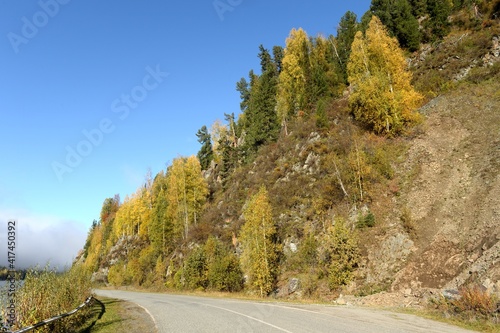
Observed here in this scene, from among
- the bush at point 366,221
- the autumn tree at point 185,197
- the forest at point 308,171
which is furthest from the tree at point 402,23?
the autumn tree at point 185,197

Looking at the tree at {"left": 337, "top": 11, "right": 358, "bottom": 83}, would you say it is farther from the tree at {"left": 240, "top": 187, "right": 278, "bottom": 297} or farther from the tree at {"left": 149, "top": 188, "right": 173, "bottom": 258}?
the tree at {"left": 149, "top": 188, "right": 173, "bottom": 258}

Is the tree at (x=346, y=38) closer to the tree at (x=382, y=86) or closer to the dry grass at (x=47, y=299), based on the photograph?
the tree at (x=382, y=86)

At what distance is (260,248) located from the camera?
3147cm

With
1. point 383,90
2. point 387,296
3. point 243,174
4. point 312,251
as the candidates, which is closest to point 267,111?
point 243,174

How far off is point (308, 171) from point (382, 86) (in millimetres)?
13717

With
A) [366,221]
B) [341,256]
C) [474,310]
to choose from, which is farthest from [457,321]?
[366,221]

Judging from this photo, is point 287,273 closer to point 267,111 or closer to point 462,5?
point 267,111

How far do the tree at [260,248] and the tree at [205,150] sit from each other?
153ft

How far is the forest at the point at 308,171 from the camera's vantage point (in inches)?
1212

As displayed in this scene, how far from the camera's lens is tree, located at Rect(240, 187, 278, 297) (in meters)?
30.4

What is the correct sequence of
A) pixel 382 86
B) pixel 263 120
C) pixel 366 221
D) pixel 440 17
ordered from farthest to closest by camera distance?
pixel 263 120 < pixel 440 17 < pixel 382 86 < pixel 366 221

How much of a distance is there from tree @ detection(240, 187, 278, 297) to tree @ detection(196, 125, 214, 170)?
46.7m

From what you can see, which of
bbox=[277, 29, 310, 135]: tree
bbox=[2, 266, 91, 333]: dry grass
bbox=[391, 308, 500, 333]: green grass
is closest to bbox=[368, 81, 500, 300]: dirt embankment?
bbox=[391, 308, 500, 333]: green grass

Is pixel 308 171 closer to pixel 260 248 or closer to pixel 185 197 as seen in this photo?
pixel 260 248
